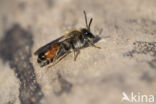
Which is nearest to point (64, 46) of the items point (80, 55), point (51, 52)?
point (51, 52)

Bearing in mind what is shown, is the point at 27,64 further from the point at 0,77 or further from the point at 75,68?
the point at 75,68

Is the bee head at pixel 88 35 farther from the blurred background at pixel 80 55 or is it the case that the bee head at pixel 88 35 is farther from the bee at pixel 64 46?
the blurred background at pixel 80 55

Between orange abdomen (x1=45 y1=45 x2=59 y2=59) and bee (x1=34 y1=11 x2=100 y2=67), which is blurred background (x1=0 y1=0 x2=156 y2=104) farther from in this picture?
orange abdomen (x1=45 y1=45 x2=59 y2=59)

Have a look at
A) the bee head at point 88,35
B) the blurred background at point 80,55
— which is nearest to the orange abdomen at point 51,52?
the blurred background at point 80,55

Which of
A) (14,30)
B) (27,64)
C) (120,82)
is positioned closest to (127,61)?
(120,82)

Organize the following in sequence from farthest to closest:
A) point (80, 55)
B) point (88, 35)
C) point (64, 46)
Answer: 1. point (88, 35)
2. point (64, 46)
3. point (80, 55)

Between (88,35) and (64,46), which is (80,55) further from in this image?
(88,35)
